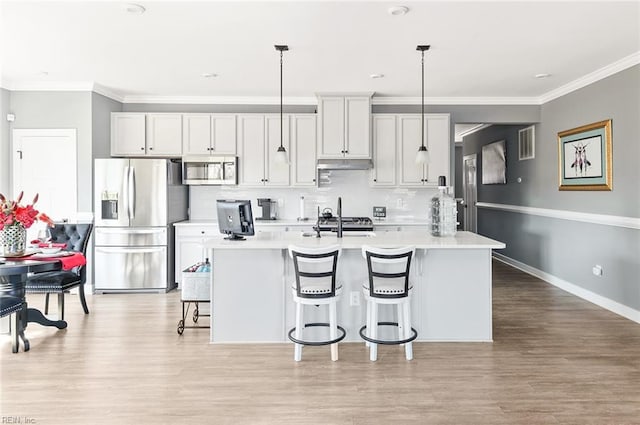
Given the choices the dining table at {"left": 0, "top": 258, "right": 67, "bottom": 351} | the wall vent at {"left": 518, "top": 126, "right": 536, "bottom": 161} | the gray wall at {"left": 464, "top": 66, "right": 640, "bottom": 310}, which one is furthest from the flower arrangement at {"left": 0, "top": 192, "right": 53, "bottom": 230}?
the wall vent at {"left": 518, "top": 126, "right": 536, "bottom": 161}

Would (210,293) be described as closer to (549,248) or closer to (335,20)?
(335,20)

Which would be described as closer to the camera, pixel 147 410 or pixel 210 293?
pixel 147 410

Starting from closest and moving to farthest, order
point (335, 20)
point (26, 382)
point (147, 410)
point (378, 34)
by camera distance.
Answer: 1. point (147, 410)
2. point (26, 382)
3. point (335, 20)
4. point (378, 34)

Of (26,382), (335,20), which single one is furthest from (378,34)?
(26,382)

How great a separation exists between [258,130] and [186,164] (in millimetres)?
1071

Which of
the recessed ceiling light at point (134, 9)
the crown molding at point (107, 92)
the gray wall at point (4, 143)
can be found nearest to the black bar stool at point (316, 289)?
the recessed ceiling light at point (134, 9)

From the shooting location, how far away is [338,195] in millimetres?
6340

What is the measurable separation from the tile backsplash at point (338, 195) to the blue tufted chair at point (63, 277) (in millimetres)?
1777

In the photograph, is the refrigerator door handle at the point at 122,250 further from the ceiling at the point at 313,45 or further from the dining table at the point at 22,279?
the ceiling at the point at 313,45

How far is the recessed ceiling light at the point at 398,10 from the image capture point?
3180 millimetres

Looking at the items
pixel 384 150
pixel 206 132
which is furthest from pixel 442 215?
pixel 206 132

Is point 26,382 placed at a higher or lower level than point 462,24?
lower

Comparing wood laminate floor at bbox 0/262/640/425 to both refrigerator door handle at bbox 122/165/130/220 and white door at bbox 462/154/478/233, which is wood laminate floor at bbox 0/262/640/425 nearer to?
refrigerator door handle at bbox 122/165/130/220

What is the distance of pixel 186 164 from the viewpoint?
597 cm
